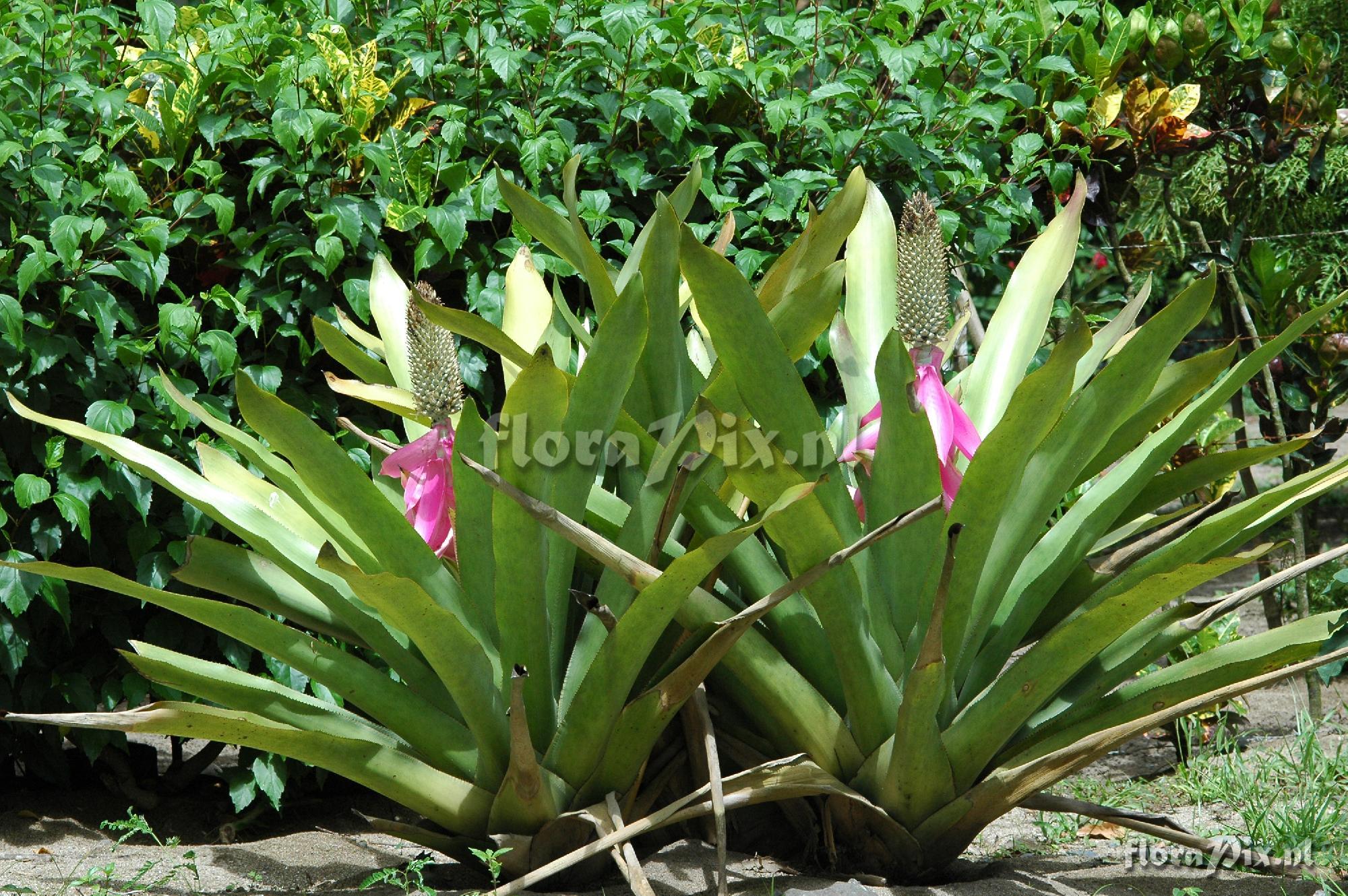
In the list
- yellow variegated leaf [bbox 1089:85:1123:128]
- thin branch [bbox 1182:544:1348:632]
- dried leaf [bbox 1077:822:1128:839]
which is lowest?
dried leaf [bbox 1077:822:1128:839]

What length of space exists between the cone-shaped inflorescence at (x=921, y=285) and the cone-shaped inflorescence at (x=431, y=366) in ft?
1.92

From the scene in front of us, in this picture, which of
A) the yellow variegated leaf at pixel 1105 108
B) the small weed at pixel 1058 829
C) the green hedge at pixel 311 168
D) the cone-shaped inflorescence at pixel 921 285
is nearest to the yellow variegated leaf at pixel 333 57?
the green hedge at pixel 311 168

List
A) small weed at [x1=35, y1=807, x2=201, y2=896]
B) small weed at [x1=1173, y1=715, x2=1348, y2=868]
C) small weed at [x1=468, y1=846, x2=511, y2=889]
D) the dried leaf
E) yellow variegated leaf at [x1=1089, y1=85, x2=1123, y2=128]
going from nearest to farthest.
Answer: small weed at [x1=468, y1=846, x2=511, y2=889]
small weed at [x1=35, y1=807, x2=201, y2=896]
small weed at [x1=1173, y1=715, x2=1348, y2=868]
the dried leaf
yellow variegated leaf at [x1=1089, y1=85, x2=1123, y2=128]

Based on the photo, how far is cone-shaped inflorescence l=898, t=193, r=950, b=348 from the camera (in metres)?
1.40

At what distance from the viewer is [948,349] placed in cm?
158

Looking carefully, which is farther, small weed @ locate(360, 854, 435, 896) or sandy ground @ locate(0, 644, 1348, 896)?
sandy ground @ locate(0, 644, 1348, 896)

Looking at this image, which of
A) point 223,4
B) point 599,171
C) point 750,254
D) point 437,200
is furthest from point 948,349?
point 223,4

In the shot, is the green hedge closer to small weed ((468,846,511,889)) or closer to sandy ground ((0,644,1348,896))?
sandy ground ((0,644,1348,896))

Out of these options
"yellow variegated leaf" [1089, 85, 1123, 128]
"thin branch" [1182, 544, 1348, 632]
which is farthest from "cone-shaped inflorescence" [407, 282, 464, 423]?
"yellow variegated leaf" [1089, 85, 1123, 128]

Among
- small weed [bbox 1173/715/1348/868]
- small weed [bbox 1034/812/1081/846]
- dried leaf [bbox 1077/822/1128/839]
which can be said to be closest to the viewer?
small weed [bbox 1173/715/1348/868]

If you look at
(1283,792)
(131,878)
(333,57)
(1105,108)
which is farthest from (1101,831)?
(333,57)

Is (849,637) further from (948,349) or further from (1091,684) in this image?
(948,349)

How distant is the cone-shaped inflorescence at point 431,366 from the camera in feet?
4.62

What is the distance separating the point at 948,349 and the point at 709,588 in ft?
1.61
